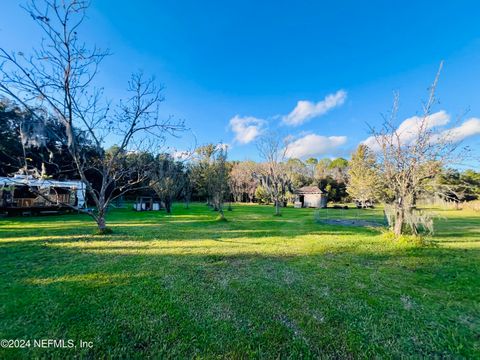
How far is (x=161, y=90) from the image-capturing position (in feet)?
25.6

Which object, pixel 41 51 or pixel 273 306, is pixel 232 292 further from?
pixel 41 51

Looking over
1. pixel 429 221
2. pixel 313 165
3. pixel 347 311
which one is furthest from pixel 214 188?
pixel 313 165

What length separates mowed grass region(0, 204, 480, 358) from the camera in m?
2.21

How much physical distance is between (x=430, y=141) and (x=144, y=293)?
9.51 m

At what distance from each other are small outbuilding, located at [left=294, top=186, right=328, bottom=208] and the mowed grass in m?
27.0

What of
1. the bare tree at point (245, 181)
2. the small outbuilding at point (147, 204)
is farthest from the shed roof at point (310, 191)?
the small outbuilding at point (147, 204)

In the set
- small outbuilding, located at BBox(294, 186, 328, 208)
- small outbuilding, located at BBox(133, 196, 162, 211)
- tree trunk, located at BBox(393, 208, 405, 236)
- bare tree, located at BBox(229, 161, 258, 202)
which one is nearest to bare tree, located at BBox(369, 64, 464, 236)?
tree trunk, located at BBox(393, 208, 405, 236)

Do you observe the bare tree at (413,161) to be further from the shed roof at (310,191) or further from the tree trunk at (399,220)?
the shed roof at (310,191)

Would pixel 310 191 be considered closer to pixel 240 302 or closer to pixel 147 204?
pixel 147 204

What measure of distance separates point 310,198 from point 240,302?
3204cm

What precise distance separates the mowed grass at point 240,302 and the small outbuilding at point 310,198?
88.6 ft

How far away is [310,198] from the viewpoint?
33.0 meters

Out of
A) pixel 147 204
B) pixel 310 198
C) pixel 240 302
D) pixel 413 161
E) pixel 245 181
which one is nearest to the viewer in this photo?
pixel 240 302

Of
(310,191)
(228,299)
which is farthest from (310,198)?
(228,299)
